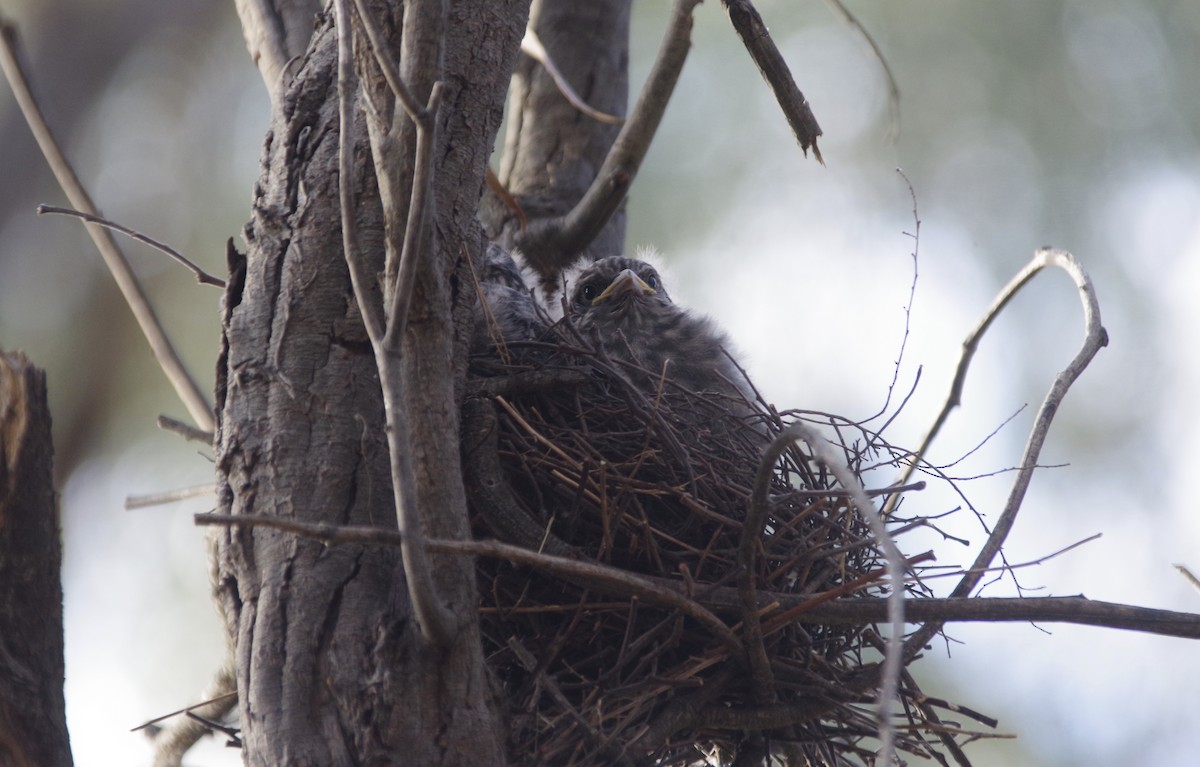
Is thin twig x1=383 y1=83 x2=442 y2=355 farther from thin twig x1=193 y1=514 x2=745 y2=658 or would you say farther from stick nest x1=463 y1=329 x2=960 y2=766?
stick nest x1=463 y1=329 x2=960 y2=766

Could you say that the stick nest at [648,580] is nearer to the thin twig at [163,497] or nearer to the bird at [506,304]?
the bird at [506,304]

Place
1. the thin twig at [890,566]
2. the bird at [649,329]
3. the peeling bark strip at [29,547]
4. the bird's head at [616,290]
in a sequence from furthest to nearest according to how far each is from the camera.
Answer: the bird's head at [616,290] < the bird at [649,329] < the peeling bark strip at [29,547] < the thin twig at [890,566]

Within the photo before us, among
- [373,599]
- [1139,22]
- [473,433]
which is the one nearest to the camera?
[373,599]

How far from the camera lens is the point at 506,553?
1.50m

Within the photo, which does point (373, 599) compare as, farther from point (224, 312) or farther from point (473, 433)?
point (224, 312)

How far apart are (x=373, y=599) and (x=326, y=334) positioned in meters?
0.48

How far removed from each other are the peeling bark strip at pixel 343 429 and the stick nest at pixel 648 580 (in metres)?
0.22

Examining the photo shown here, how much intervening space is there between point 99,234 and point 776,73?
1.69 metres

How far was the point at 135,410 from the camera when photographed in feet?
17.1

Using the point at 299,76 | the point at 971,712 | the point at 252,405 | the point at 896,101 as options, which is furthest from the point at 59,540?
the point at 896,101

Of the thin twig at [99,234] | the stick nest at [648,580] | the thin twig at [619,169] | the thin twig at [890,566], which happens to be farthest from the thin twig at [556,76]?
the thin twig at [890,566]

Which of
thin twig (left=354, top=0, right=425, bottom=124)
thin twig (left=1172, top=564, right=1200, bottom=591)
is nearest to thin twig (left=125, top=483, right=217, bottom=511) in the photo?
thin twig (left=354, top=0, right=425, bottom=124)

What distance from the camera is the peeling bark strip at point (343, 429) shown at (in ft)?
5.60

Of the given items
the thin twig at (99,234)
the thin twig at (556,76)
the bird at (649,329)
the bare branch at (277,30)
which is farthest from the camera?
the thin twig at (556,76)
